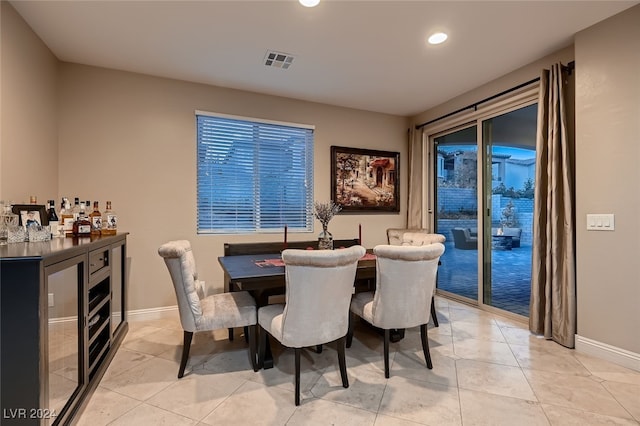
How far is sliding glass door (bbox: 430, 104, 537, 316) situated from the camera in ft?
11.0

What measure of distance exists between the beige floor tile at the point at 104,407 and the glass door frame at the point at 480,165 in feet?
11.6

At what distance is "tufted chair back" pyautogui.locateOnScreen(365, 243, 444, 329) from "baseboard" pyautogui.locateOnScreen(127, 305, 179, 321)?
2323 mm

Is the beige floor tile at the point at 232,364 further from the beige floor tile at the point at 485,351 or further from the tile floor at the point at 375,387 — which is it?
the beige floor tile at the point at 485,351

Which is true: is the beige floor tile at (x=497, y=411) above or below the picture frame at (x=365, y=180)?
below

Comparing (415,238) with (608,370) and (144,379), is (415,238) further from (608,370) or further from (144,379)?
(144,379)

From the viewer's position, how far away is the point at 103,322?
91.0 inches

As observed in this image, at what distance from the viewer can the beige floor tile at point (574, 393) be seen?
1.80 m

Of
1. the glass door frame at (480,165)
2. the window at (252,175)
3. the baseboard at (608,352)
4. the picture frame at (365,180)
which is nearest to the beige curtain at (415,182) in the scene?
the glass door frame at (480,165)

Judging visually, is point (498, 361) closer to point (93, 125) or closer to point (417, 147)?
point (417, 147)

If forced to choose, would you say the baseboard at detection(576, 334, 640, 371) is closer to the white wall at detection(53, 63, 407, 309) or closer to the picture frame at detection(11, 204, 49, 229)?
the white wall at detection(53, 63, 407, 309)

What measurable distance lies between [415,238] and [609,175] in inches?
71.4

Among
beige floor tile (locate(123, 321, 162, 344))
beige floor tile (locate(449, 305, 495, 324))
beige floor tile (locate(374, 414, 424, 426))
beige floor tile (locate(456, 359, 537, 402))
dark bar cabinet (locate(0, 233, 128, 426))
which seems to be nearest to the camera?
dark bar cabinet (locate(0, 233, 128, 426))

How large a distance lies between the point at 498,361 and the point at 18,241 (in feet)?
10.9

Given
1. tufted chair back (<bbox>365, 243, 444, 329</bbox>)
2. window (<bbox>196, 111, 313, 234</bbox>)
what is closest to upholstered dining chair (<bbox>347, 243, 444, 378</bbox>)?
tufted chair back (<bbox>365, 243, 444, 329</bbox>)
